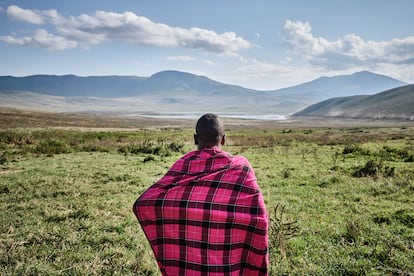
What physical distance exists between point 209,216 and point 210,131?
896 millimetres

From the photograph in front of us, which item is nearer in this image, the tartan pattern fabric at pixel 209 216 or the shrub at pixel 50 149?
the tartan pattern fabric at pixel 209 216

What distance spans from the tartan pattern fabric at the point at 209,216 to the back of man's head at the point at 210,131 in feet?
0.28

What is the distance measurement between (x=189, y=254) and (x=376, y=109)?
19757cm

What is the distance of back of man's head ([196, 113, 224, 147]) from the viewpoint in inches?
127

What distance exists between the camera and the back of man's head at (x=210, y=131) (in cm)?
323

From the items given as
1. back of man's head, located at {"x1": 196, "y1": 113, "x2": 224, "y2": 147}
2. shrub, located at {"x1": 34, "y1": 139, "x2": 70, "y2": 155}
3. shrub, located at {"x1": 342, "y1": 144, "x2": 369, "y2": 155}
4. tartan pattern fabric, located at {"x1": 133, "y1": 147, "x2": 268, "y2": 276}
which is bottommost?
shrub, located at {"x1": 34, "y1": 139, "x2": 70, "y2": 155}

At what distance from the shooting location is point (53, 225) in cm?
727

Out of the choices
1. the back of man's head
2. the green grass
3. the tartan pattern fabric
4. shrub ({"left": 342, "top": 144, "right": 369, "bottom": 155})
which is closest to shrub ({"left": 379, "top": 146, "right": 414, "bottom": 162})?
shrub ({"left": 342, "top": 144, "right": 369, "bottom": 155})

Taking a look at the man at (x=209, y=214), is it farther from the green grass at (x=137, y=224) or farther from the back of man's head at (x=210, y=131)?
the green grass at (x=137, y=224)

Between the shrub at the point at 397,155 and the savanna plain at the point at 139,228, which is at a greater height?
the shrub at the point at 397,155

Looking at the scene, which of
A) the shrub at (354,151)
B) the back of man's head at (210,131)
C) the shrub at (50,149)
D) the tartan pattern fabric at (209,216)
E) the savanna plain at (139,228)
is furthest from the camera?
the shrub at (354,151)

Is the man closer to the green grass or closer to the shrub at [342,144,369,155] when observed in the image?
the green grass

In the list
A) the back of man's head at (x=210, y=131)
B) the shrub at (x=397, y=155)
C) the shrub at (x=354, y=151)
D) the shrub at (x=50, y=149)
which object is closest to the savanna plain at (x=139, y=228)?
the back of man's head at (x=210, y=131)

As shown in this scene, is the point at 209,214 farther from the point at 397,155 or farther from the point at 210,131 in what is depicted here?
the point at 397,155
